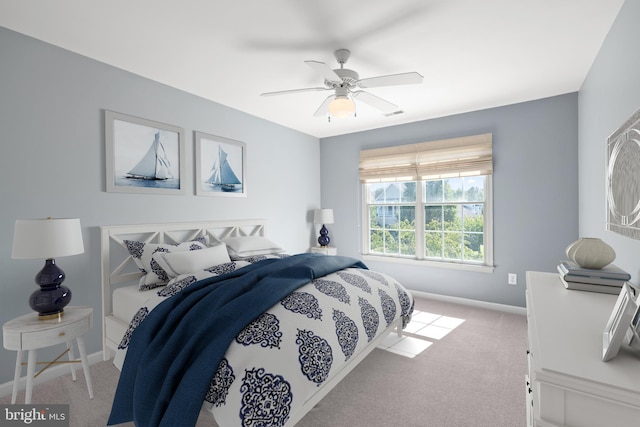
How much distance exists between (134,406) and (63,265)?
5.31ft

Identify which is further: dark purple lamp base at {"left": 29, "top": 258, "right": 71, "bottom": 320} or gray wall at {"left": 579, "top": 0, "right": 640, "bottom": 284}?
dark purple lamp base at {"left": 29, "top": 258, "right": 71, "bottom": 320}

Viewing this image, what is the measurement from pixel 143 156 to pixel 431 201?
12.1 feet

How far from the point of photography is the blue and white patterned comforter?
4.57 feet

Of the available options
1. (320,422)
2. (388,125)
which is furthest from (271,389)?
(388,125)

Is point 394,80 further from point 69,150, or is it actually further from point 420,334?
point 69,150

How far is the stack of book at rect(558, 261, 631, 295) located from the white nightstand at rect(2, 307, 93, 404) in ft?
10.2

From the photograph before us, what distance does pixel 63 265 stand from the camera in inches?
98.1

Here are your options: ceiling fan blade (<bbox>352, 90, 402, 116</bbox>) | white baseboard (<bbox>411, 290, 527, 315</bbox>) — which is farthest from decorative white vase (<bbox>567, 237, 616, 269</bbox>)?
white baseboard (<bbox>411, 290, 527, 315</bbox>)

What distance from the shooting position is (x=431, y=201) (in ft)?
14.5

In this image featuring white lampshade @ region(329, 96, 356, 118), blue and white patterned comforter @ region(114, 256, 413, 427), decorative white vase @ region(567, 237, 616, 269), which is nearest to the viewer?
blue and white patterned comforter @ region(114, 256, 413, 427)

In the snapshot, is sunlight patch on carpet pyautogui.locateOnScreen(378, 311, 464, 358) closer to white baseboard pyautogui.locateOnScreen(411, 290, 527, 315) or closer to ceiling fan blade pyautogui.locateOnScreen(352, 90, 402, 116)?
white baseboard pyautogui.locateOnScreen(411, 290, 527, 315)

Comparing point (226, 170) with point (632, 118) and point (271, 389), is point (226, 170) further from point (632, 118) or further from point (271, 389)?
point (632, 118)

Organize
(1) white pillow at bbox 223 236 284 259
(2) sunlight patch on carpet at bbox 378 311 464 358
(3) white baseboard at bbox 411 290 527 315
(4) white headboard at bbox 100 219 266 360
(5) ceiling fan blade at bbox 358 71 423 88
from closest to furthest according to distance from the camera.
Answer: (5) ceiling fan blade at bbox 358 71 423 88 → (4) white headboard at bbox 100 219 266 360 → (2) sunlight patch on carpet at bbox 378 311 464 358 → (1) white pillow at bbox 223 236 284 259 → (3) white baseboard at bbox 411 290 527 315

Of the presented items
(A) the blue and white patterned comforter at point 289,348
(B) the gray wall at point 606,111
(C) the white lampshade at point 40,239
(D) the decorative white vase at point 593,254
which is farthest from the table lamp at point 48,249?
(B) the gray wall at point 606,111
